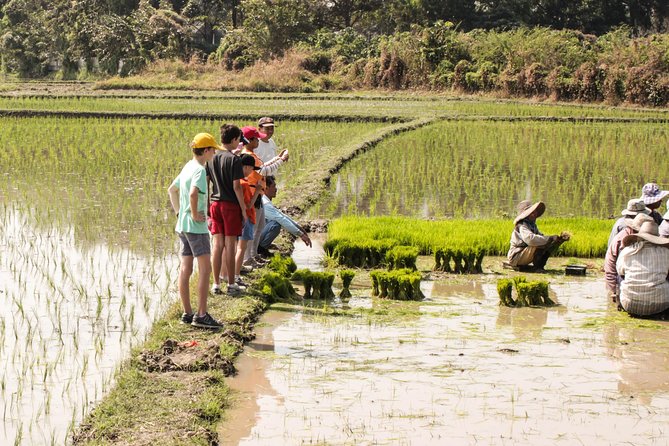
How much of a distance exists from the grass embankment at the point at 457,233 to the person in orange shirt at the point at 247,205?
1.13 m

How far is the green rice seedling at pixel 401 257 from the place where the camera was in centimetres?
745

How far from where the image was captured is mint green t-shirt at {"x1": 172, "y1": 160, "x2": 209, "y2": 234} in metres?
5.70

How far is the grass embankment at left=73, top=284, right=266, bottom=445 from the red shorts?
67 centimetres

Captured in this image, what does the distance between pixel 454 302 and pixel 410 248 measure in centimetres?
88

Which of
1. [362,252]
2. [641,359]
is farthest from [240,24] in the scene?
[641,359]

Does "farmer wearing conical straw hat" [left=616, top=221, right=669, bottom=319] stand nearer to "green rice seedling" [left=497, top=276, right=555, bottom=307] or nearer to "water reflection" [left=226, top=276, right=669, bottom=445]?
"water reflection" [left=226, top=276, right=669, bottom=445]

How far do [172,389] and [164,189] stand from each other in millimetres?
6778

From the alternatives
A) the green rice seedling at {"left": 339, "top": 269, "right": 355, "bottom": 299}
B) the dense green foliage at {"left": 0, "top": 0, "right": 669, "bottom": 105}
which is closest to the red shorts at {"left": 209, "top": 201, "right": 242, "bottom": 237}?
the green rice seedling at {"left": 339, "top": 269, "right": 355, "bottom": 299}

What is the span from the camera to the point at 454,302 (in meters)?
6.78

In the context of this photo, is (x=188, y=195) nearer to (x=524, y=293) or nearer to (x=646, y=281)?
(x=524, y=293)

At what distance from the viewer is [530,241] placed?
24.8ft

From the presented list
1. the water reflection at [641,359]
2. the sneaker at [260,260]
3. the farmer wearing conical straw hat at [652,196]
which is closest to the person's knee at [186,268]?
the sneaker at [260,260]

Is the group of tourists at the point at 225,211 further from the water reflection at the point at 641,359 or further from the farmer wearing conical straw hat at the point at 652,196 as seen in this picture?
the farmer wearing conical straw hat at the point at 652,196

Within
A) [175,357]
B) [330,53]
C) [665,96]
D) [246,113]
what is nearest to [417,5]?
[330,53]
